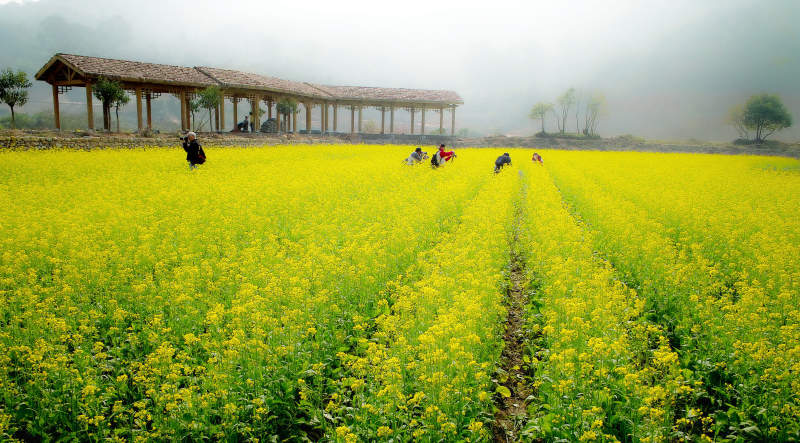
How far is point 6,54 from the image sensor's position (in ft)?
Answer: 493

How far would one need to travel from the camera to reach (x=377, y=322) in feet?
15.6

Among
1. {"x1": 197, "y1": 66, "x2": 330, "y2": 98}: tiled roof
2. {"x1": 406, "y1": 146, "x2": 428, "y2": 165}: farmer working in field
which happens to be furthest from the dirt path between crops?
{"x1": 197, "y1": 66, "x2": 330, "y2": 98}: tiled roof

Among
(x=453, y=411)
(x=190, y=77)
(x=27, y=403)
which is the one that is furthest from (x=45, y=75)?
(x=453, y=411)

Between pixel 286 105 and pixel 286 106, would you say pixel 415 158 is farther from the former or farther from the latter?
pixel 286 106

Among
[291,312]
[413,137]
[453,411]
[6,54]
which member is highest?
[6,54]

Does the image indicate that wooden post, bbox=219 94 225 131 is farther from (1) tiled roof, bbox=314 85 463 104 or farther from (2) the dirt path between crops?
(2) the dirt path between crops

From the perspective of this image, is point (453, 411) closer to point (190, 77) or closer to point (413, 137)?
point (190, 77)

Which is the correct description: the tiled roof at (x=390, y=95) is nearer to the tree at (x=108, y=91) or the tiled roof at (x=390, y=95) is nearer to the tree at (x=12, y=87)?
the tree at (x=108, y=91)

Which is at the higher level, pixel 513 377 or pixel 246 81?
pixel 246 81

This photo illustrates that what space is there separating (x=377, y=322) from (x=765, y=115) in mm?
85435

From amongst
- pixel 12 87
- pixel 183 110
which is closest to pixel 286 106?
pixel 183 110

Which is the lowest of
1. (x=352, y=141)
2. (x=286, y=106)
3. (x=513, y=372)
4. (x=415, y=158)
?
(x=513, y=372)

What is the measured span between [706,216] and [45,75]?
101 feet

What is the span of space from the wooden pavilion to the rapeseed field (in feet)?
52.1
